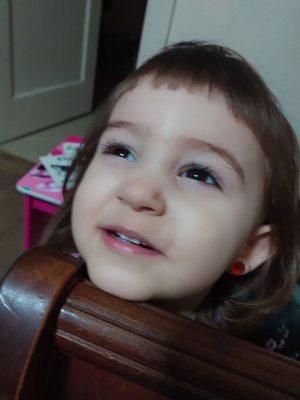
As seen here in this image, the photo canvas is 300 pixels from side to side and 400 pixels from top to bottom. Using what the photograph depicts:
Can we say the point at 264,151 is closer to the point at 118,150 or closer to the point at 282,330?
the point at 118,150

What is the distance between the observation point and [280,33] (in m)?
1.03

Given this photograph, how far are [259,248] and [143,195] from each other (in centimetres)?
30

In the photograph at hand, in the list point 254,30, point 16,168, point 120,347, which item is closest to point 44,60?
point 16,168

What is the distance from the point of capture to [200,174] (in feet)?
1.84

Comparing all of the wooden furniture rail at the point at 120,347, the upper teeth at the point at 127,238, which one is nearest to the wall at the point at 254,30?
the upper teeth at the point at 127,238

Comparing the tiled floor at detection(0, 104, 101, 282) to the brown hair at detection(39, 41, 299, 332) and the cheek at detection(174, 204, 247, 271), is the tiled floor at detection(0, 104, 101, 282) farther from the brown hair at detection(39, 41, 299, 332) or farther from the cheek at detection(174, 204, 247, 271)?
the cheek at detection(174, 204, 247, 271)

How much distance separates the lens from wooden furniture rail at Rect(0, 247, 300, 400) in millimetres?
361

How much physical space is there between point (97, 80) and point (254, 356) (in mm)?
3536

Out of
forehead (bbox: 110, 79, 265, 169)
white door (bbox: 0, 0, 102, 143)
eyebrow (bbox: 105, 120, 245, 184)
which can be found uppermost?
forehead (bbox: 110, 79, 265, 169)

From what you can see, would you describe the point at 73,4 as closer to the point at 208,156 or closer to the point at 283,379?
the point at 208,156

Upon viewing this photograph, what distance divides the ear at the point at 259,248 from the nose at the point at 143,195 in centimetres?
23

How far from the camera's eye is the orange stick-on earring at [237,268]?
2.27 feet

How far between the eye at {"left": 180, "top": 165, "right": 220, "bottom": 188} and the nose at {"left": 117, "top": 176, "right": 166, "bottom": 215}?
57 millimetres

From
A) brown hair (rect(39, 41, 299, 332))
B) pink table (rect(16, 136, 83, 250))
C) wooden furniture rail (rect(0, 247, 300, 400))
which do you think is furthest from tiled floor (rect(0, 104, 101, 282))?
wooden furniture rail (rect(0, 247, 300, 400))
